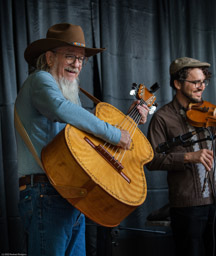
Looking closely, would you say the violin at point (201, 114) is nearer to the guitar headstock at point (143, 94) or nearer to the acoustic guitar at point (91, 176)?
the guitar headstock at point (143, 94)

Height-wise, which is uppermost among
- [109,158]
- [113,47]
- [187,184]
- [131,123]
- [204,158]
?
[113,47]

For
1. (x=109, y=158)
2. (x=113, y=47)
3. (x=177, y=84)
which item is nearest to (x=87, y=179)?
(x=109, y=158)

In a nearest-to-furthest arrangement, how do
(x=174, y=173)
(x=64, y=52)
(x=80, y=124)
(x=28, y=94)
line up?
1. (x=80, y=124)
2. (x=28, y=94)
3. (x=64, y=52)
4. (x=174, y=173)

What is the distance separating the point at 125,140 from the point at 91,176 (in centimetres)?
32

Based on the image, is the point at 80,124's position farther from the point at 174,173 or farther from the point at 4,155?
the point at 4,155

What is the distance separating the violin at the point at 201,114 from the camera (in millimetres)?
2517

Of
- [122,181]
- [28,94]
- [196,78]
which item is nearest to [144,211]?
[196,78]

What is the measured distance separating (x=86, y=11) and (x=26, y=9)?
55 cm

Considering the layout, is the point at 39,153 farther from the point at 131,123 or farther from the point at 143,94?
the point at 143,94

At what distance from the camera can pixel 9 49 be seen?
3072 millimetres

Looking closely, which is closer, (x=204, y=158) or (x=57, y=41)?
(x=57, y=41)

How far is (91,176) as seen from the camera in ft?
5.16

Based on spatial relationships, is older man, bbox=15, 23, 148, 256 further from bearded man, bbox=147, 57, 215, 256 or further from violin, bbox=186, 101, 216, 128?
violin, bbox=186, 101, 216, 128

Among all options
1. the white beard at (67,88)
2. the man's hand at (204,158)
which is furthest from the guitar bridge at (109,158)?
the man's hand at (204,158)
